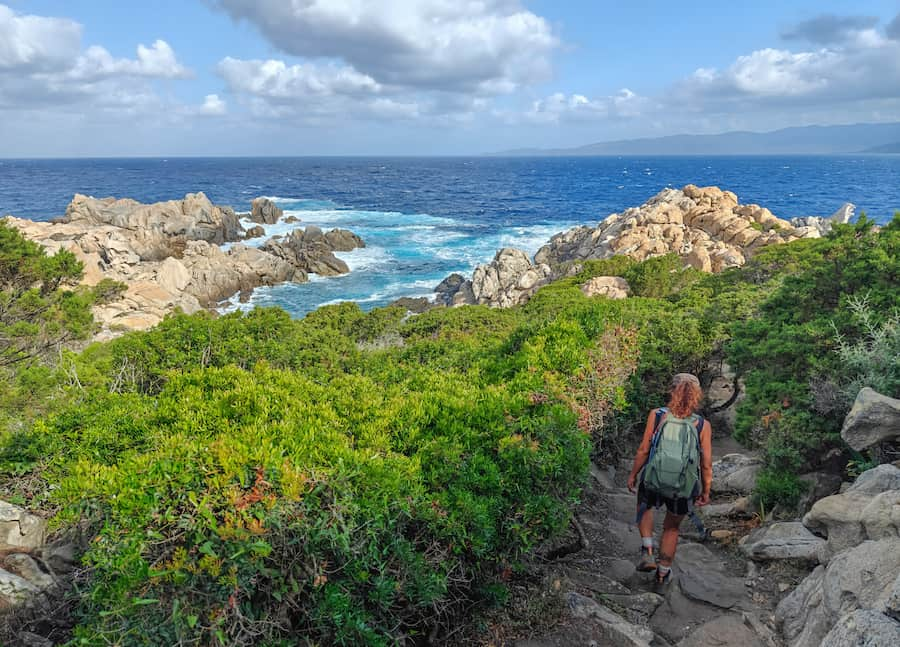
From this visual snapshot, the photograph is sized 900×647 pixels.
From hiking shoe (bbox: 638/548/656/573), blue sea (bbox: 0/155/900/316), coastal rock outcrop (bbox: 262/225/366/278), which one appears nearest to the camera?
hiking shoe (bbox: 638/548/656/573)

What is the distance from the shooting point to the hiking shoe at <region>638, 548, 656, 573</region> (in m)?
5.52

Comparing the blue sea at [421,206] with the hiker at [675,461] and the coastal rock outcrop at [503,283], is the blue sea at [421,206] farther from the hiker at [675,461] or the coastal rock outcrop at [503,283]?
the hiker at [675,461]

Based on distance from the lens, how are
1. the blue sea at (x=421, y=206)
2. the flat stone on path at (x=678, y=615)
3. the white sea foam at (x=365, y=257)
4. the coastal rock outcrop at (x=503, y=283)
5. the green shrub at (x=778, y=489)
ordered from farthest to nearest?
1. the white sea foam at (x=365, y=257)
2. the blue sea at (x=421, y=206)
3. the coastal rock outcrop at (x=503, y=283)
4. the green shrub at (x=778, y=489)
5. the flat stone on path at (x=678, y=615)

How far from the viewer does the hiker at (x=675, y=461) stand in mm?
5242

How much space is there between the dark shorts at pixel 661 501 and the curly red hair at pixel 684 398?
34.5 inches

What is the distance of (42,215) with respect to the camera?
6712cm

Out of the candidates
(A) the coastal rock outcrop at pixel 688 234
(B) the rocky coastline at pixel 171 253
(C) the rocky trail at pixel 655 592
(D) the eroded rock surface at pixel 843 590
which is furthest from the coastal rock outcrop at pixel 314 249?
(D) the eroded rock surface at pixel 843 590

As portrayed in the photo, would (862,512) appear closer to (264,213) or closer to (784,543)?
(784,543)

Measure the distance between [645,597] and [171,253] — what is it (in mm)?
50026

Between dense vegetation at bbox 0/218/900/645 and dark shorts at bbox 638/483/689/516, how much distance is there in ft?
2.90

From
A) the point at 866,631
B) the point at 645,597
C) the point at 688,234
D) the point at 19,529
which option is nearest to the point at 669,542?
the point at 645,597

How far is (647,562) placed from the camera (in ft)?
18.2

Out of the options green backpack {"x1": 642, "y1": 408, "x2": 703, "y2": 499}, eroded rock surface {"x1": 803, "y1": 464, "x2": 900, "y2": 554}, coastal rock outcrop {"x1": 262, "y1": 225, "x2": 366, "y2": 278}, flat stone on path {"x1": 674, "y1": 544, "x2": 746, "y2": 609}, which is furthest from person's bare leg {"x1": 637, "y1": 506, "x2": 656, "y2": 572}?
coastal rock outcrop {"x1": 262, "y1": 225, "x2": 366, "y2": 278}

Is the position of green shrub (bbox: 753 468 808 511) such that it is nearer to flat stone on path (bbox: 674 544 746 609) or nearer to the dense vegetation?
the dense vegetation
